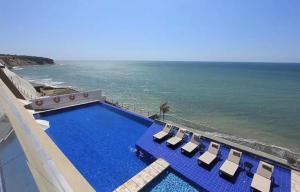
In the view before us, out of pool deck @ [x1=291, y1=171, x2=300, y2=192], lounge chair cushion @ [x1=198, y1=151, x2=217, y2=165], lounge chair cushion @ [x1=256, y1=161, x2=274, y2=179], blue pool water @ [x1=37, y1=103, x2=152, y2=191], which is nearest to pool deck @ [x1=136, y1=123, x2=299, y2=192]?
pool deck @ [x1=291, y1=171, x2=300, y2=192]

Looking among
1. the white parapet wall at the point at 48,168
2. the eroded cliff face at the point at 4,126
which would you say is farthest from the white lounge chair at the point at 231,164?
the white parapet wall at the point at 48,168

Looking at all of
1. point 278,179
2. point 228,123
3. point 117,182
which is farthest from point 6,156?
point 228,123

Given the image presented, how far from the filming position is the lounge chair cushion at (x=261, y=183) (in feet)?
28.1

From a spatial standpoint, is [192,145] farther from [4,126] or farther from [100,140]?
[4,126]

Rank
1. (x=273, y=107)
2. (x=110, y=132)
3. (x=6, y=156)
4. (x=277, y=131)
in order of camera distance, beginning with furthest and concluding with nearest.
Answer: (x=273, y=107)
(x=277, y=131)
(x=110, y=132)
(x=6, y=156)

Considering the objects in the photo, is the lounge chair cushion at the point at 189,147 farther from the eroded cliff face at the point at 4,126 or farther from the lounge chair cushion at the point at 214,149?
the eroded cliff face at the point at 4,126

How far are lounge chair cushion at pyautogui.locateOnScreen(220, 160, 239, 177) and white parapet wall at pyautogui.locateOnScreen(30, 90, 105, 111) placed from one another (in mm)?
16631

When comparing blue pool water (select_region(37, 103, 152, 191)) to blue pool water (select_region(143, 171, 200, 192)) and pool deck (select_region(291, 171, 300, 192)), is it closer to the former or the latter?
blue pool water (select_region(143, 171, 200, 192))

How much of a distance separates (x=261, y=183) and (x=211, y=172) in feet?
6.94

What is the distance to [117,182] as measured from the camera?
977 cm

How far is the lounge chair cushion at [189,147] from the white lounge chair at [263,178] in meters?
3.24

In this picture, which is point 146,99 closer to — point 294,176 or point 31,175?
point 294,176

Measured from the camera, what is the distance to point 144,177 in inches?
373

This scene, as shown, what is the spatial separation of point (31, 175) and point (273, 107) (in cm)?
4498
